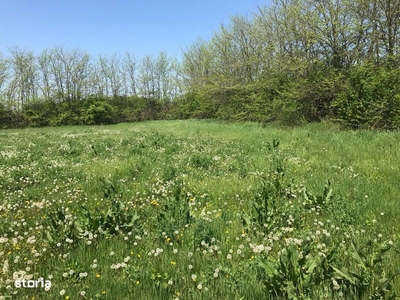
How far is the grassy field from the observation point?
8.10 feet

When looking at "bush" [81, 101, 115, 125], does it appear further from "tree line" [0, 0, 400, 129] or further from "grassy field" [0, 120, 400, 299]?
"grassy field" [0, 120, 400, 299]

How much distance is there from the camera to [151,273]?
2.78 metres

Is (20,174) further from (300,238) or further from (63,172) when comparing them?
(300,238)

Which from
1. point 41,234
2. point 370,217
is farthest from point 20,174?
point 370,217

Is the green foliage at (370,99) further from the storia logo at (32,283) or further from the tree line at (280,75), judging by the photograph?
the storia logo at (32,283)

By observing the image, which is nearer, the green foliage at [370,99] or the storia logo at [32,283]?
the storia logo at [32,283]

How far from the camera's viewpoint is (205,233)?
3.54 m

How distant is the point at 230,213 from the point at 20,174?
618 centimetres

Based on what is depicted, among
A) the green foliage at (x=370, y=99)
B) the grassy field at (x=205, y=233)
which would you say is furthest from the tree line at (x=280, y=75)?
the grassy field at (x=205, y=233)

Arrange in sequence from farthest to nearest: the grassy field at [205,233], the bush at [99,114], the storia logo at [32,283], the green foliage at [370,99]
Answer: the bush at [99,114], the green foliage at [370,99], the storia logo at [32,283], the grassy field at [205,233]

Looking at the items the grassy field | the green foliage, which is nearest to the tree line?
the green foliage

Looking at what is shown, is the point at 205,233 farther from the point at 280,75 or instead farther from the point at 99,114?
the point at 99,114

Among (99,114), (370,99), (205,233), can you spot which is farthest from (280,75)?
(99,114)

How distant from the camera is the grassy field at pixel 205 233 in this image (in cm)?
247
